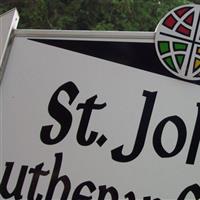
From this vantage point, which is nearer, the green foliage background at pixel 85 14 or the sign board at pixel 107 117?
the sign board at pixel 107 117

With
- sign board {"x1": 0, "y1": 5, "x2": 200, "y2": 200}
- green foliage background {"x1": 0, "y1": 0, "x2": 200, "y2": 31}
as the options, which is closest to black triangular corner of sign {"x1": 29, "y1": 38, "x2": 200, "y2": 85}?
sign board {"x1": 0, "y1": 5, "x2": 200, "y2": 200}

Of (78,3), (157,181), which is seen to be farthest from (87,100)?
(78,3)

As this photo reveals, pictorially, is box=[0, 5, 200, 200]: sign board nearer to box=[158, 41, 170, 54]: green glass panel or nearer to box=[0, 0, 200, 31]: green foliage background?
box=[158, 41, 170, 54]: green glass panel

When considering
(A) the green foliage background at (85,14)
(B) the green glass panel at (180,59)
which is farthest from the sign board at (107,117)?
(A) the green foliage background at (85,14)

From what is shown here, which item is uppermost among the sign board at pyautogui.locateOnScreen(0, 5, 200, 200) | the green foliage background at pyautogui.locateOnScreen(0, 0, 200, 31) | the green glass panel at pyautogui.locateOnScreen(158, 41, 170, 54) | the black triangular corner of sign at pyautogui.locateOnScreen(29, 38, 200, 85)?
the green foliage background at pyautogui.locateOnScreen(0, 0, 200, 31)

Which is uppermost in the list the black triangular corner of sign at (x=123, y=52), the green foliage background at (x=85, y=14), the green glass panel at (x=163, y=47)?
the green foliage background at (x=85, y=14)

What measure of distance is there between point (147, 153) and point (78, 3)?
4129 millimetres

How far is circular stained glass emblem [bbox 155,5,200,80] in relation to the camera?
4.34ft

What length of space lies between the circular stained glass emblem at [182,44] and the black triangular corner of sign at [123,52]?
0.07 ft

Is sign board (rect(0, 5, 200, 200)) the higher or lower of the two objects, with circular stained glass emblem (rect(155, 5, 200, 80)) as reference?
lower

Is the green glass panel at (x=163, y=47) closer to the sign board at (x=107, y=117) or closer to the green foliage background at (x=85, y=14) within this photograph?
the sign board at (x=107, y=117)

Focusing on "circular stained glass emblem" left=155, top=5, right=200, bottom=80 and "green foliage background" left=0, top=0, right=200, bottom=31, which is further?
"green foliage background" left=0, top=0, right=200, bottom=31

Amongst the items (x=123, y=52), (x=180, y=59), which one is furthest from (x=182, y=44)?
(x=123, y=52)

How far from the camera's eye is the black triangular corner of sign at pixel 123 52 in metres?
1.36
